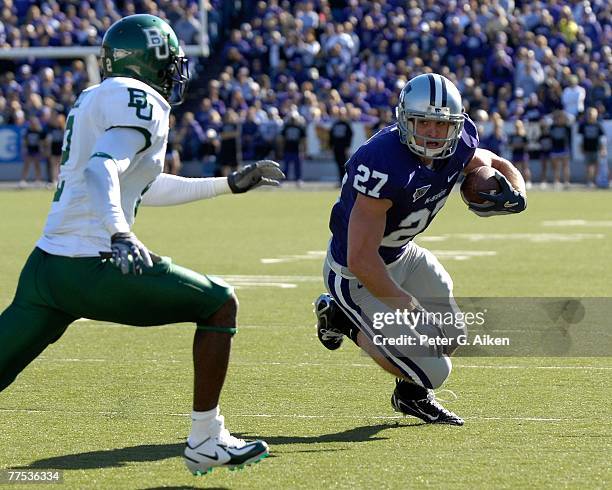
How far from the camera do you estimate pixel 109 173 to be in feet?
13.6

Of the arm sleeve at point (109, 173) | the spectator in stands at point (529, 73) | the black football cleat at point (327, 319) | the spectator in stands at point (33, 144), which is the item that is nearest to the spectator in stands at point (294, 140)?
the spectator in stands at point (529, 73)

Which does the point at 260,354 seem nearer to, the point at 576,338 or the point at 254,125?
the point at 576,338

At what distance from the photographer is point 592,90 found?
26.2 meters

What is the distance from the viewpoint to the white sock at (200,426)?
174 inches

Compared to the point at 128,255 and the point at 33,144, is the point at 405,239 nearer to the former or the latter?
the point at 128,255

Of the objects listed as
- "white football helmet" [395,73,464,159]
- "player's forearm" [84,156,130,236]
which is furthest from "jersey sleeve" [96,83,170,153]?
"white football helmet" [395,73,464,159]

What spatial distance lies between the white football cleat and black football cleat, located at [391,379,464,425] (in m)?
1.08

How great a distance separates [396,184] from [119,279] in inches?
54.2

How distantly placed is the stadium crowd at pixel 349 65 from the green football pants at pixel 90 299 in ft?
68.1

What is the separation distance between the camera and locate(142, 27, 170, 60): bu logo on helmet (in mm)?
4578

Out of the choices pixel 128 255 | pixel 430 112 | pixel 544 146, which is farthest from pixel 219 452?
pixel 544 146

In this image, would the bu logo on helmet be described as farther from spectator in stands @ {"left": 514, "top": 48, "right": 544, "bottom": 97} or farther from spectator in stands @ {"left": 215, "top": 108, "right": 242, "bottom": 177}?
spectator in stands @ {"left": 514, "top": 48, "right": 544, "bottom": 97}

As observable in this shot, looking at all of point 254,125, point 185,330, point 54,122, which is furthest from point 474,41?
point 185,330

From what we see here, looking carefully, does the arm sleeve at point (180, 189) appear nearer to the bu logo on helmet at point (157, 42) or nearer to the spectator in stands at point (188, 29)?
the bu logo on helmet at point (157, 42)
